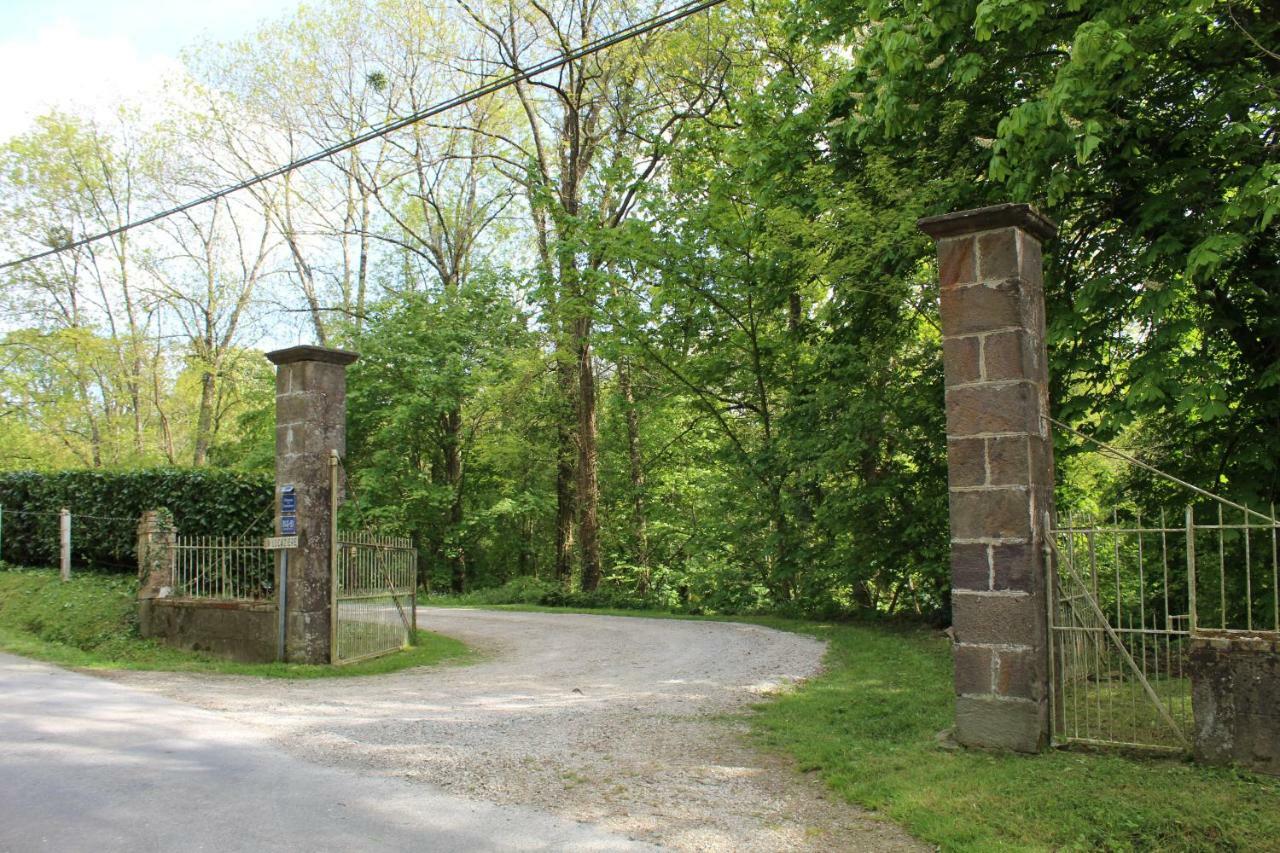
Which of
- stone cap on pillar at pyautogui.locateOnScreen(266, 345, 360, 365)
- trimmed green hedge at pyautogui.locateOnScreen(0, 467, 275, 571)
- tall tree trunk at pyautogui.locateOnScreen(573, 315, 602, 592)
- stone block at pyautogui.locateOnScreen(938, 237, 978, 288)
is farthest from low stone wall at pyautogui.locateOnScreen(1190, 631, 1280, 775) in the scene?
tall tree trunk at pyautogui.locateOnScreen(573, 315, 602, 592)

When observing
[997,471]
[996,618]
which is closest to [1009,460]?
[997,471]

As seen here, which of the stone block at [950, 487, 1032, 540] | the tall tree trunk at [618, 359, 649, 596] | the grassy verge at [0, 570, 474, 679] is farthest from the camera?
the tall tree trunk at [618, 359, 649, 596]

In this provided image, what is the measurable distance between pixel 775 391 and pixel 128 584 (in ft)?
40.4

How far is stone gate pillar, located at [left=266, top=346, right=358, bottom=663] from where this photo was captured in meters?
10.8

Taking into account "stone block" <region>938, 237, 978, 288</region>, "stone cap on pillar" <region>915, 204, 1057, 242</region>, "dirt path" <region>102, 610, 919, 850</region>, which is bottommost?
"dirt path" <region>102, 610, 919, 850</region>

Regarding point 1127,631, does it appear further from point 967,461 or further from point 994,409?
point 994,409

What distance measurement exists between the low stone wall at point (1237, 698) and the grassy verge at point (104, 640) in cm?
844

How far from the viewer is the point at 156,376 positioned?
3409 cm

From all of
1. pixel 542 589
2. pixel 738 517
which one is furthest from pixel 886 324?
pixel 542 589

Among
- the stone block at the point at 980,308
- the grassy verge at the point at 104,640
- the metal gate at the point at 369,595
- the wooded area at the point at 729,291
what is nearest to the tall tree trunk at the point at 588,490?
the wooded area at the point at 729,291

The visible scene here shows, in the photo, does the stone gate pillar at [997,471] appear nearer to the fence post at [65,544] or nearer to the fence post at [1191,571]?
the fence post at [1191,571]

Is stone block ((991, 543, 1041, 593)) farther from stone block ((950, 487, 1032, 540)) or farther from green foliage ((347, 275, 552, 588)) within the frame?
green foliage ((347, 275, 552, 588))

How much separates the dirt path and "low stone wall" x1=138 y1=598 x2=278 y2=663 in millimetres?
940

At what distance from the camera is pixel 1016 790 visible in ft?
17.4
